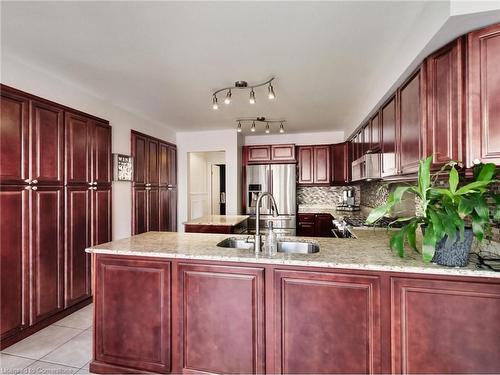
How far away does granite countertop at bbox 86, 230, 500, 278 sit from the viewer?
144 cm

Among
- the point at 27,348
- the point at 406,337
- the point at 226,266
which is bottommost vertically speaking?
the point at 27,348

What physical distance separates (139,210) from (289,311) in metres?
3.17

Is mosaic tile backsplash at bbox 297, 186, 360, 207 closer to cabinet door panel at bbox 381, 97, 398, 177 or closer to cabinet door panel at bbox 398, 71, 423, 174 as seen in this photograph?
cabinet door panel at bbox 381, 97, 398, 177

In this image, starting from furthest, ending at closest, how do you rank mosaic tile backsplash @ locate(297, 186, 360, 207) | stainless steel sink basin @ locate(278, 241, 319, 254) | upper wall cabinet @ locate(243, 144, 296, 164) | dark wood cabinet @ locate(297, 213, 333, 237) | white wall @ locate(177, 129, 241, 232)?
mosaic tile backsplash @ locate(297, 186, 360, 207)
upper wall cabinet @ locate(243, 144, 296, 164)
white wall @ locate(177, 129, 241, 232)
dark wood cabinet @ locate(297, 213, 333, 237)
stainless steel sink basin @ locate(278, 241, 319, 254)

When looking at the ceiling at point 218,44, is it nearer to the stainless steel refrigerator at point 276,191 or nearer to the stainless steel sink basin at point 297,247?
the stainless steel sink basin at point 297,247

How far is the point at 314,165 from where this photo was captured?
5359 mm

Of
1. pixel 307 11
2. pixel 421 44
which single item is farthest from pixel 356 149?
pixel 307 11

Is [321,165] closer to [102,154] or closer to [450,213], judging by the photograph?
[102,154]

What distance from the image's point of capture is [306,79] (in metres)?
2.84

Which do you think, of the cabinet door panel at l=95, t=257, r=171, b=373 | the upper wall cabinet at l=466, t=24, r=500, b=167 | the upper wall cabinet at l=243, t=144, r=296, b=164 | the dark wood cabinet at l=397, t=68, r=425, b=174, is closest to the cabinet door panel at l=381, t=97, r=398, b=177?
the dark wood cabinet at l=397, t=68, r=425, b=174

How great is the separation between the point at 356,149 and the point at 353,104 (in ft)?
2.66

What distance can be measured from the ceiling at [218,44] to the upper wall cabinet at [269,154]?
6.51 feet

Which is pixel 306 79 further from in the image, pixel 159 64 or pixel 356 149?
pixel 356 149

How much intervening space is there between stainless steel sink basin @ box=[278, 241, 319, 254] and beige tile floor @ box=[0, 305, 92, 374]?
5.52ft
